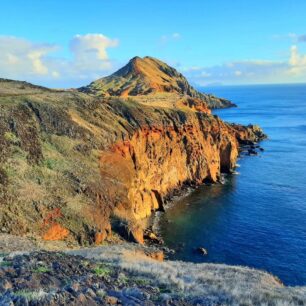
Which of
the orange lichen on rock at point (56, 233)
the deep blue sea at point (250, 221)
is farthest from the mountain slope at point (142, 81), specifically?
the orange lichen on rock at point (56, 233)

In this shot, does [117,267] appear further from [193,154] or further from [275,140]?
[275,140]

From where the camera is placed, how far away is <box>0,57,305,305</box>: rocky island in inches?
728

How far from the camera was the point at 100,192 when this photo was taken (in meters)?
49.9

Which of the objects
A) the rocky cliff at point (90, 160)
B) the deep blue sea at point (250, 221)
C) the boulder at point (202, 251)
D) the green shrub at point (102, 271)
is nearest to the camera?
the green shrub at point (102, 271)

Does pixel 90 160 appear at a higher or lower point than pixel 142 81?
lower

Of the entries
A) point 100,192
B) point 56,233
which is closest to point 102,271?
point 56,233

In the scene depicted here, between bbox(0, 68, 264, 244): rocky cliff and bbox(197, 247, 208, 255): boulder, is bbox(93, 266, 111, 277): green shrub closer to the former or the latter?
bbox(0, 68, 264, 244): rocky cliff

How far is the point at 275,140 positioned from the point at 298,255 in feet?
273

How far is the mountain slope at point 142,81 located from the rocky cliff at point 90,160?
156ft

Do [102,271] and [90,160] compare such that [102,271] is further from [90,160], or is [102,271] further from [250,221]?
[250,221]

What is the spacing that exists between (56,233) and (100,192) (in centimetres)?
1022

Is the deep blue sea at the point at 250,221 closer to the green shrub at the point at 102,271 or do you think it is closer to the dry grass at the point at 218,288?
the dry grass at the point at 218,288

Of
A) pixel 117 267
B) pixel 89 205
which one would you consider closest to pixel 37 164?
pixel 89 205

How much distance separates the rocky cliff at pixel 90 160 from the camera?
1651 inches
